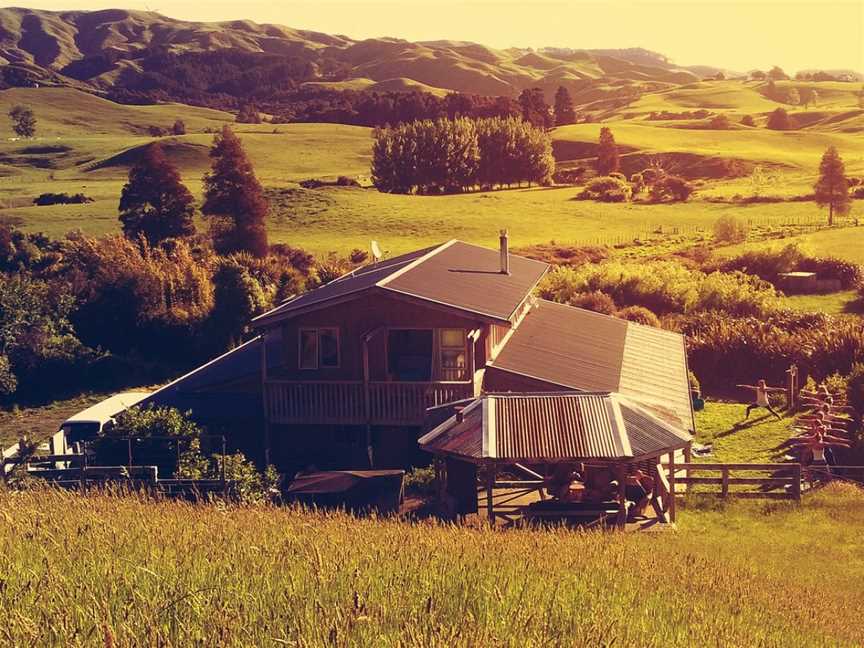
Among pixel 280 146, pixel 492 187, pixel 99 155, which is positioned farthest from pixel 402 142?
pixel 99 155

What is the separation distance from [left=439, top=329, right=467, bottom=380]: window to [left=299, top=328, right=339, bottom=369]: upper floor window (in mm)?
2986

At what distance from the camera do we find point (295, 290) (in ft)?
143

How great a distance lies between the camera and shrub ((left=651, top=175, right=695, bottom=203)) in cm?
9742

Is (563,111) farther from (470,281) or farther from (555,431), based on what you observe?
(555,431)

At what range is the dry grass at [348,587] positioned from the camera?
616 centimetres

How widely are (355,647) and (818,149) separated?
15350cm

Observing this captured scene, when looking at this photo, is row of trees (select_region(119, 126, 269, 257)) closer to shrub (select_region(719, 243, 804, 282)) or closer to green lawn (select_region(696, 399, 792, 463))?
shrub (select_region(719, 243, 804, 282))

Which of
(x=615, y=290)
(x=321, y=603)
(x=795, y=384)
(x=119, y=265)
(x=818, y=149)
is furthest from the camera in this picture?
Result: (x=818, y=149)

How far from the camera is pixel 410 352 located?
26.1 metres

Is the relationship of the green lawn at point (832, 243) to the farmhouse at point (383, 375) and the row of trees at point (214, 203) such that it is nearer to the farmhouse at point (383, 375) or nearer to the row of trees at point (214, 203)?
the row of trees at point (214, 203)

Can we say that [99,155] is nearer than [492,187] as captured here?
No

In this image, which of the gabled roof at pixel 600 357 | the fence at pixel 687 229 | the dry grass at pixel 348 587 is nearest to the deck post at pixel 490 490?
the gabled roof at pixel 600 357

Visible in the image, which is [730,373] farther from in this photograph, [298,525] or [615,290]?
[298,525]

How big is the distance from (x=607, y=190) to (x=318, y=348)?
8029cm
